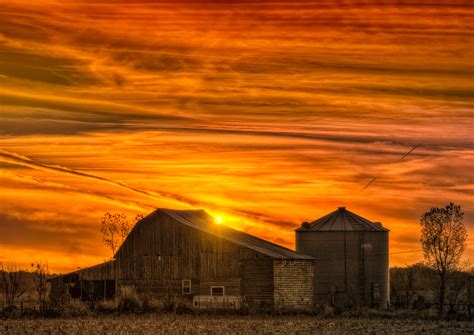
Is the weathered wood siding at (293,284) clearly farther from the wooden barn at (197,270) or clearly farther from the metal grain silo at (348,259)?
the metal grain silo at (348,259)

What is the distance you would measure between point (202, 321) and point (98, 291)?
65.4 feet

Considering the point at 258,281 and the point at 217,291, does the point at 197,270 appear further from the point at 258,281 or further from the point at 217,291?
the point at 258,281

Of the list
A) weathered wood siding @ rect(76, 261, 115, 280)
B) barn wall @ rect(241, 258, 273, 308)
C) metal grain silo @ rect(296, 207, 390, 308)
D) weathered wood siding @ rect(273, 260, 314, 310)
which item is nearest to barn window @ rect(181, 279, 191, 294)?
barn wall @ rect(241, 258, 273, 308)

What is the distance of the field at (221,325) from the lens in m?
38.0

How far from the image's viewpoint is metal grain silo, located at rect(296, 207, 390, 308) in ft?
208

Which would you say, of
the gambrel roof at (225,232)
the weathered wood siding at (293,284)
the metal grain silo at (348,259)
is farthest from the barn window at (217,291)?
the metal grain silo at (348,259)

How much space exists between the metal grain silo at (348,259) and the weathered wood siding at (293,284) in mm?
5636

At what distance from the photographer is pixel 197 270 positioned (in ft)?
191

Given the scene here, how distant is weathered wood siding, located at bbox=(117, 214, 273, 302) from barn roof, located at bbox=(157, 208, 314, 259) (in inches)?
21.9

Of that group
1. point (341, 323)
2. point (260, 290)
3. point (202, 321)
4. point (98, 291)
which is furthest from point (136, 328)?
point (98, 291)

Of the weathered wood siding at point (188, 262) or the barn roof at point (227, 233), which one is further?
the barn roof at point (227, 233)

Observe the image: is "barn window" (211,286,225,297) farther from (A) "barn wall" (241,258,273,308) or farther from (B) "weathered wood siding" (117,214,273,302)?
(A) "barn wall" (241,258,273,308)

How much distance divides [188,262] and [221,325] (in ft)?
57.7

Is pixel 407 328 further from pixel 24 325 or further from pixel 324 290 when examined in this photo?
pixel 324 290
